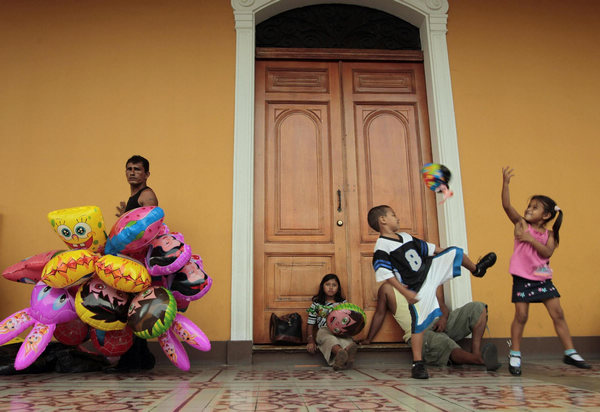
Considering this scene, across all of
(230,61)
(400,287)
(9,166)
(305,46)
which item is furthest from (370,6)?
(9,166)

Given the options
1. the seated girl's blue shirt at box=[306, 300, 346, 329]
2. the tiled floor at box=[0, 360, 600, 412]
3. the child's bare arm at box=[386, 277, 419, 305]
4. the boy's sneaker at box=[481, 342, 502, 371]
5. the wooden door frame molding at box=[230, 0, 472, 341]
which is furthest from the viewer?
the wooden door frame molding at box=[230, 0, 472, 341]

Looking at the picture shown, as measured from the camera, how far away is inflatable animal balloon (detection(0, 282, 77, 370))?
7.85ft

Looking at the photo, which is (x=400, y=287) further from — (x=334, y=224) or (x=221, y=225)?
(x=221, y=225)

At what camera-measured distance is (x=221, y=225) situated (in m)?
3.48

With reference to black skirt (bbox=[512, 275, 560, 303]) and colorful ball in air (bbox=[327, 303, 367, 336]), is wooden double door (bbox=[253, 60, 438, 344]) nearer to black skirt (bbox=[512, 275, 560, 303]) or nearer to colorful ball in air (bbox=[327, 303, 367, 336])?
colorful ball in air (bbox=[327, 303, 367, 336])

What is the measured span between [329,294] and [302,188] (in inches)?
37.2

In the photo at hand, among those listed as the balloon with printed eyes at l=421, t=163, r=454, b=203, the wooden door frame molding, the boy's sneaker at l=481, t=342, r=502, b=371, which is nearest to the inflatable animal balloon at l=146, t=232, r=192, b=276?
the wooden door frame molding

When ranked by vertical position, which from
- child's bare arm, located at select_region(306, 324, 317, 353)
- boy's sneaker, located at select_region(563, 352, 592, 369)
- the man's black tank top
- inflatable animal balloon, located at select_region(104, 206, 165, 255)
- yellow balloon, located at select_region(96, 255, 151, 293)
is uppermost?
the man's black tank top

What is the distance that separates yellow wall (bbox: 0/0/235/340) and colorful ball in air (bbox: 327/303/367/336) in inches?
33.5

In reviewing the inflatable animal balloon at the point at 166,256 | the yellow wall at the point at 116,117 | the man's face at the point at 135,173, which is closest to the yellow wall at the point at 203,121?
the yellow wall at the point at 116,117

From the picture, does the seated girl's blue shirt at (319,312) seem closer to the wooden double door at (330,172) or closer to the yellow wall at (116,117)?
the wooden double door at (330,172)

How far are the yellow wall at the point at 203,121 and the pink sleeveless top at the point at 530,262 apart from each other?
74 centimetres

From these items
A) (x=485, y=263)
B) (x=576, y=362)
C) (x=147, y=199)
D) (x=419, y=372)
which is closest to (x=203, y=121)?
(x=147, y=199)

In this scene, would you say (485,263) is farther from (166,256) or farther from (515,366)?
(166,256)
